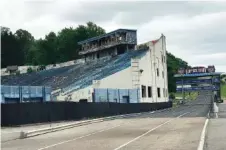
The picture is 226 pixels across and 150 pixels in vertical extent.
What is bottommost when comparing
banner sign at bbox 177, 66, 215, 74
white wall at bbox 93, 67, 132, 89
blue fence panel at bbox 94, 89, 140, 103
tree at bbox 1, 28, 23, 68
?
blue fence panel at bbox 94, 89, 140, 103

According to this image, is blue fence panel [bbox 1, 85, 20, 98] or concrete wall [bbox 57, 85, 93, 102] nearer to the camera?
blue fence panel [bbox 1, 85, 20, 98]

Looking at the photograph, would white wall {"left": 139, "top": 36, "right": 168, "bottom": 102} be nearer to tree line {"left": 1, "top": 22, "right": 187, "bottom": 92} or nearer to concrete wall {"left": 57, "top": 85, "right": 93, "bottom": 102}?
concrete wall {"left": 57, "top": 85, "right": 93, "bottom": 102}

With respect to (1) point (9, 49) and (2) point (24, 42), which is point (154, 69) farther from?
(2) point (24, 42)

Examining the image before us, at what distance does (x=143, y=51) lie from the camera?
7200 centimetres

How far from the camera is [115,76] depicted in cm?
6456

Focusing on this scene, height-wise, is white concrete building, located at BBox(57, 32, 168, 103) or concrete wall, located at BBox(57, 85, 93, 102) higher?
white concrete building, located at BBox(57, 32, 168, 103)

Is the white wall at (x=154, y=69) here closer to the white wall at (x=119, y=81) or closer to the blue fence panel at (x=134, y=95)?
the blue fence panel at (x=134, y=95)

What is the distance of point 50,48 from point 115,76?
71.8m

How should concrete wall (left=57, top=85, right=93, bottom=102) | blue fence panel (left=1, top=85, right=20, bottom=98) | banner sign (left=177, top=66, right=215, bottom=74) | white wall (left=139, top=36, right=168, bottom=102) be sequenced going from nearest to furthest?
blue fence panel (left=1, top=85, right=20, bottom=98)
concrete wall (left=57, top=85, right=93, bottom=102)
white wall (left=139, top=36, right=168, bottom=102)
banner sign (left=177, top=66, right=215, bottom=74)

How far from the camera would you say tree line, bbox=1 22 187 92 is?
12656 centimetres

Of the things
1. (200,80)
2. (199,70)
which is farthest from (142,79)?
(199,70)

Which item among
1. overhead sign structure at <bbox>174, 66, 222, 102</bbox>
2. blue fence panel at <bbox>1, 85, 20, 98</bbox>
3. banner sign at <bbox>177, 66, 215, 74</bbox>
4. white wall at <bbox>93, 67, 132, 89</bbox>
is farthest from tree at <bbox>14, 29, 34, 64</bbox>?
blue fence panel at <bbox>1, 85, 20, 98</bbox>

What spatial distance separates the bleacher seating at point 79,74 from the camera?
65.6 metres

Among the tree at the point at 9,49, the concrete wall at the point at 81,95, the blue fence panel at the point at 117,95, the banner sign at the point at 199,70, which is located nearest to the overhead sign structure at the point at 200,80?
the banner sign at the point at 199,70
